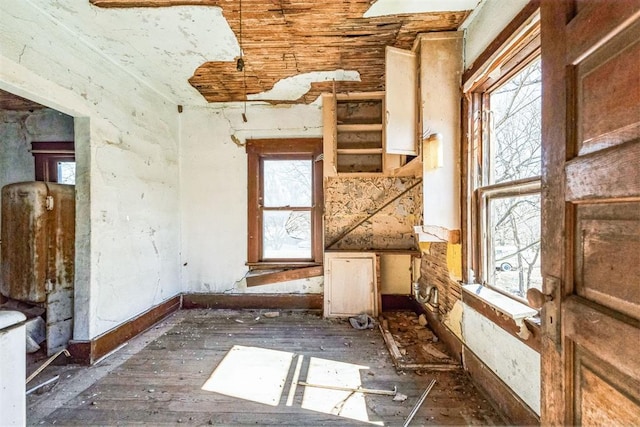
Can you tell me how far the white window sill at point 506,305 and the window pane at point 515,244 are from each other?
0.26ft

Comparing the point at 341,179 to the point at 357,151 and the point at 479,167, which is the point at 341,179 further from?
the point at 479,167

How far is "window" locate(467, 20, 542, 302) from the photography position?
5.00 ft

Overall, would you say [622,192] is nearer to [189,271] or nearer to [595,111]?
[595,111]

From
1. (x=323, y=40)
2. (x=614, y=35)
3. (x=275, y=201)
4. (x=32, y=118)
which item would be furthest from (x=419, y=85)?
(x=32, y=118)

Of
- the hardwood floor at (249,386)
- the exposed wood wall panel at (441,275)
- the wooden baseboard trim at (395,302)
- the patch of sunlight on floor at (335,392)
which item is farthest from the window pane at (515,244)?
the wooden baseboard trim at (395,302)

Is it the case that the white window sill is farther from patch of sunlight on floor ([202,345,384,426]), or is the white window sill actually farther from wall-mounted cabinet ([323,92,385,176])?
wall-mounted cabinet ([323,92,385,176])

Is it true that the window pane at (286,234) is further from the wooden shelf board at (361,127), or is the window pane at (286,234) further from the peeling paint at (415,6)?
the peeling paint at (415,6)

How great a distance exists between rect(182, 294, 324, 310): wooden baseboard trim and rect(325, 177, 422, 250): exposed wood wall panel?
715mm

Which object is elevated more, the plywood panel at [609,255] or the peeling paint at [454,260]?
the plywood panel at [609,255]

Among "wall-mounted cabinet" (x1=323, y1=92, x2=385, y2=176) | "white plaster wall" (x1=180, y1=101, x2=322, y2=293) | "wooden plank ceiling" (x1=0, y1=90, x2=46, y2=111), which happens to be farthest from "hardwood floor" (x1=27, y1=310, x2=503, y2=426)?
"wooden plank ceiling" (x1=0, y1=90, x2=46, y2=111)

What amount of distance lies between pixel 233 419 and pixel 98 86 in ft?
8.66

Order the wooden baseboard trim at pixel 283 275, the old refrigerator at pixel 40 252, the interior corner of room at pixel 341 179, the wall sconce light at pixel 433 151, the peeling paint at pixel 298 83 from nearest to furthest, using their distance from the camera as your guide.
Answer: the interior corner of room at pixel 341 179 → the wall sconce light at pixel 433 151 → the old refrigerator at pixel 40 252 → the peeling paint at pixel 298 83 → the wooden baseboard trim at pixel 283 275

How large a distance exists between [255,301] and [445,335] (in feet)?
6.91

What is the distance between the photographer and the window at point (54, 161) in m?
2.96
